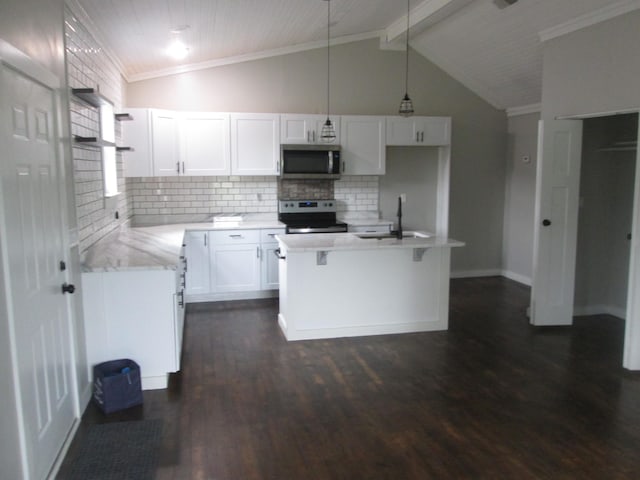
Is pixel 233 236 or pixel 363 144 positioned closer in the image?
pixel 233 236

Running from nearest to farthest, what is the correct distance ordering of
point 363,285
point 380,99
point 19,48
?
point 19,48 → point 363,285 → point 380,99

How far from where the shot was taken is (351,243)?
4.59m

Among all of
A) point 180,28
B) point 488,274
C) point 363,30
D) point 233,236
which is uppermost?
point 363,30

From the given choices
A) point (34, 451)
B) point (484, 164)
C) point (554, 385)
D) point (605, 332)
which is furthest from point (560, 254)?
point (34, 451)

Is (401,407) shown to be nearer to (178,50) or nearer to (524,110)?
(178,50)

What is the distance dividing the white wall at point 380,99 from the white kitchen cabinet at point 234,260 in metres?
1.60

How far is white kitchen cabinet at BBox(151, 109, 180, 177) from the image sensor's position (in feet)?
19.0

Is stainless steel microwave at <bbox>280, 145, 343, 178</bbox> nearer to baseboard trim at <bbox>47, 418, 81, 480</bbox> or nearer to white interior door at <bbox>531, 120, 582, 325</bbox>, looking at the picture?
white interior door at <bbox>531, 120, 582, 325</bbox>

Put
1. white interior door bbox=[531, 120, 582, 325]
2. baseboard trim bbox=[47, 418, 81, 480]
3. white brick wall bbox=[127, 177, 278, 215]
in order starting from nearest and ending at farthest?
baseboard trim bbox=[47, 418, 81, 480], white interior door bbox=[531, 120, 582, 325], white brick wall bbox=[127, 177, 278, 215]

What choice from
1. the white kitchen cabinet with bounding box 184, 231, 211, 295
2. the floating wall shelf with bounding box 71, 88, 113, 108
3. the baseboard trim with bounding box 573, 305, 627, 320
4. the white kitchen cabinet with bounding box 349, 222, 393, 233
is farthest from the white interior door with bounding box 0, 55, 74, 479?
the baseboard trim with bounding box 573, 305, 627, 320

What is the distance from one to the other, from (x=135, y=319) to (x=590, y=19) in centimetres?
444

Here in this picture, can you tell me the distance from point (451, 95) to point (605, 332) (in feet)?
12.0

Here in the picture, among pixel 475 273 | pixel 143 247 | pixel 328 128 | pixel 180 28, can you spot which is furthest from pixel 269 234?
pixel 475 273

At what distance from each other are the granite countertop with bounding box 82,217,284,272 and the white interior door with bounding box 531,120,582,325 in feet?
9.24
